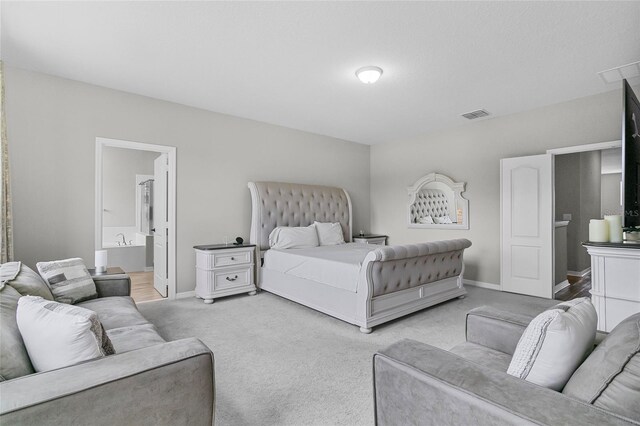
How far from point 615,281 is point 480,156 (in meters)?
2.86

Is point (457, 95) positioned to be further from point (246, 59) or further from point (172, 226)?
point (172, 226)

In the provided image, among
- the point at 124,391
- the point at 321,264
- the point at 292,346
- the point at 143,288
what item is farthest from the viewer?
the point at 143,288

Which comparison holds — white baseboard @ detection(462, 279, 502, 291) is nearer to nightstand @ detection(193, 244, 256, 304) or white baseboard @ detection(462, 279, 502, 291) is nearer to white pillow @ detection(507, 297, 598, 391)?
nightstand @ detection(193, 244, 256, 304)

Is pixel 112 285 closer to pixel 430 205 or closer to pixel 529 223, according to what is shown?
pixel 430 205

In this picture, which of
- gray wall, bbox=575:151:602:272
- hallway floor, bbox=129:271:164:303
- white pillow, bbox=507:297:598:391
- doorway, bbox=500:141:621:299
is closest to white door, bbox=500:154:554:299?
doorway, bbox=500:141:621:299

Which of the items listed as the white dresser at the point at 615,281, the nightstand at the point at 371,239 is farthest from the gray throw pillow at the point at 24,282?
the nightstand at the point at 371,239

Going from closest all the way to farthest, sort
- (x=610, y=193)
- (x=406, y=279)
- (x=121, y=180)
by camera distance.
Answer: (x=406, y=279), (x=121, y=180), (x=610, y=193)

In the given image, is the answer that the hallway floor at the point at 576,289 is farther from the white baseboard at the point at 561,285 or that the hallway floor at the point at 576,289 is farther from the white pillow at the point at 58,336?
Answer: the white pillow at the point at 58,336

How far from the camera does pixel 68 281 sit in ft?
8.04

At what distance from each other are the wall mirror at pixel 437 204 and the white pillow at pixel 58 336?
5.06 m

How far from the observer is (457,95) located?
12.5ft

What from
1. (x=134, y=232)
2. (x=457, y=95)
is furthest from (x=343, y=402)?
(x=134, y=232)

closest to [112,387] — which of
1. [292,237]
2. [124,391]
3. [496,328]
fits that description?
[124,391]

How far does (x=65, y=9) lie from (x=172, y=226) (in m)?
2.48
